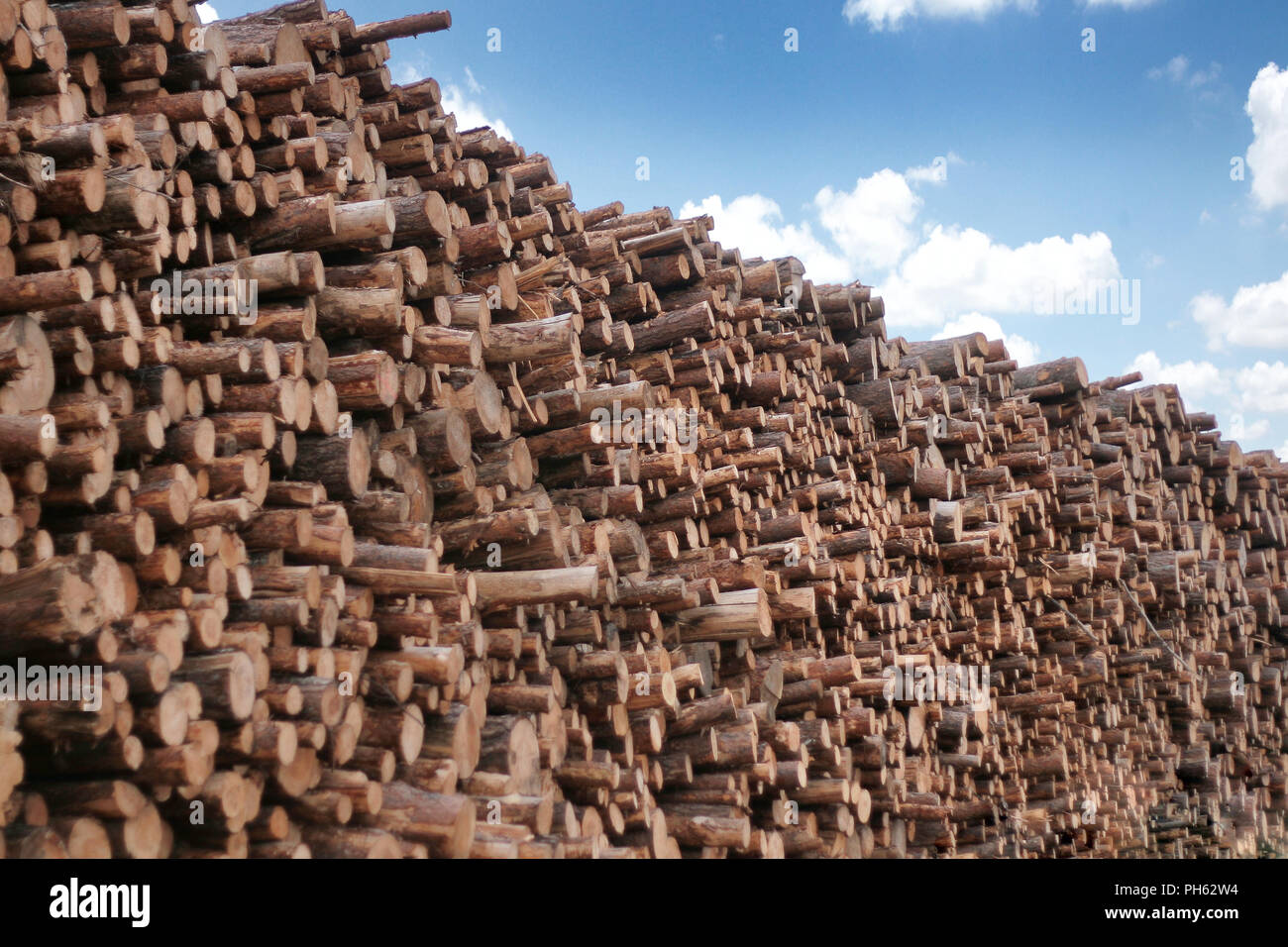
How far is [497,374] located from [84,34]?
2.21 metres

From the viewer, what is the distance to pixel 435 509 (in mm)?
4984

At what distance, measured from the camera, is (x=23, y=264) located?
11.4 feet
